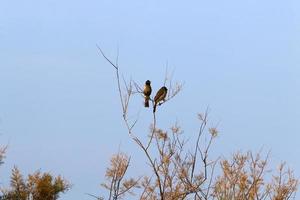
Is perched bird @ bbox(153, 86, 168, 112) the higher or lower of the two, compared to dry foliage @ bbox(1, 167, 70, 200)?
Answer: lower

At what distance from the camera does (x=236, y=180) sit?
11.5 meters

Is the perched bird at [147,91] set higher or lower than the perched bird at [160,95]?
higher

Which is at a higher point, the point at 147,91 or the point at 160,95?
the point at 147,91

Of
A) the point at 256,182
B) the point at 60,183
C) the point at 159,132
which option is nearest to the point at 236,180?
the point at 256,182

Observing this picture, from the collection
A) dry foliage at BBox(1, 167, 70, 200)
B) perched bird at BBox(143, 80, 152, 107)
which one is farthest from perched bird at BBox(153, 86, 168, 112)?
dry foliage at BBox(1, 167, 70, 200)

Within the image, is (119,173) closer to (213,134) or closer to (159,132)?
(159,132)

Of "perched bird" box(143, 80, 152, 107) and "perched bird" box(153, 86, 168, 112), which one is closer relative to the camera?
"perched bird" box(153, 86, 168, 112)

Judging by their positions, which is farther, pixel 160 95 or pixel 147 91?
pixel 147 91

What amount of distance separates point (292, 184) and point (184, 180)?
5.50ft

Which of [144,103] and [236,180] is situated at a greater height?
[144,103]

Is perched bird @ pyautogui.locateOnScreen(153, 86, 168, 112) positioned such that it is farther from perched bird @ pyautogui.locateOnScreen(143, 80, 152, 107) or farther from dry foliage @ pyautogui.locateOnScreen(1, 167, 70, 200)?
dry foliage @ pyautogui.locateOnScreen(1, 167, 70, 200)

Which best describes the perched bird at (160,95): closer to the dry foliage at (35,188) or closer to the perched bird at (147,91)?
the perched bird at (147,91)

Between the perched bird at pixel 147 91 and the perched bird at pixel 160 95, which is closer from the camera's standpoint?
the perched bird at pixel 160 95

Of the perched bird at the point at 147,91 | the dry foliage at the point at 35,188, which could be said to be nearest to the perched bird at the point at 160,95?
the perched bird at the point at 147,91
